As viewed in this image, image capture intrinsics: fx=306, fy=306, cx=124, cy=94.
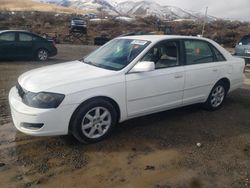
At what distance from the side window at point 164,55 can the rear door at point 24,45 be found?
9.78 m

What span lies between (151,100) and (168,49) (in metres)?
1.02

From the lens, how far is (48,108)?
13.4 feet

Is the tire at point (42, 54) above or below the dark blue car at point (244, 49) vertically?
below

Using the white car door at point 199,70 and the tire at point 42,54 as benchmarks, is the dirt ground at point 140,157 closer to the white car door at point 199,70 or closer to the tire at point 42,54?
the white car door at point 199,70

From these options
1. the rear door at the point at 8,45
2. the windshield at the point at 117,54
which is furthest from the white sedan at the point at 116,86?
the rear door at the point at 8,45

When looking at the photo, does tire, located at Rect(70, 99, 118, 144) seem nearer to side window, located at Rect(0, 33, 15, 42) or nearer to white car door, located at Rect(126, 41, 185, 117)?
white car door, located at Rect(126, 41, 185, 117)

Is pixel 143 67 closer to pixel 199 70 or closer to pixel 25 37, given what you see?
pixel 199 70

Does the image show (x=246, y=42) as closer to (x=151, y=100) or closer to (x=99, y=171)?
(x=151, y=100)

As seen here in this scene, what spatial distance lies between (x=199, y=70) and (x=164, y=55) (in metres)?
0.83

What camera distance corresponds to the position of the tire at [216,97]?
6.21m

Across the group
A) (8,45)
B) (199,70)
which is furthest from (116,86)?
Answer: (8,45)

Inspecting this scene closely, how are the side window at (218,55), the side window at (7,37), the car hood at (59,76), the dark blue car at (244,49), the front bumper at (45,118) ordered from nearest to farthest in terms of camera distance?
the front bumper at (45,118) < the car hood at (59,76) < the side window at (218,55) < the side window at (7,37) < the dark blue car at (244,49)

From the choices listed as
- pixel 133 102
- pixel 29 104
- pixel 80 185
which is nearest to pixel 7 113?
pixel 29 104

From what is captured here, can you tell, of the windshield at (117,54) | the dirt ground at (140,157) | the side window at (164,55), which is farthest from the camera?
the side window at (164,55)
